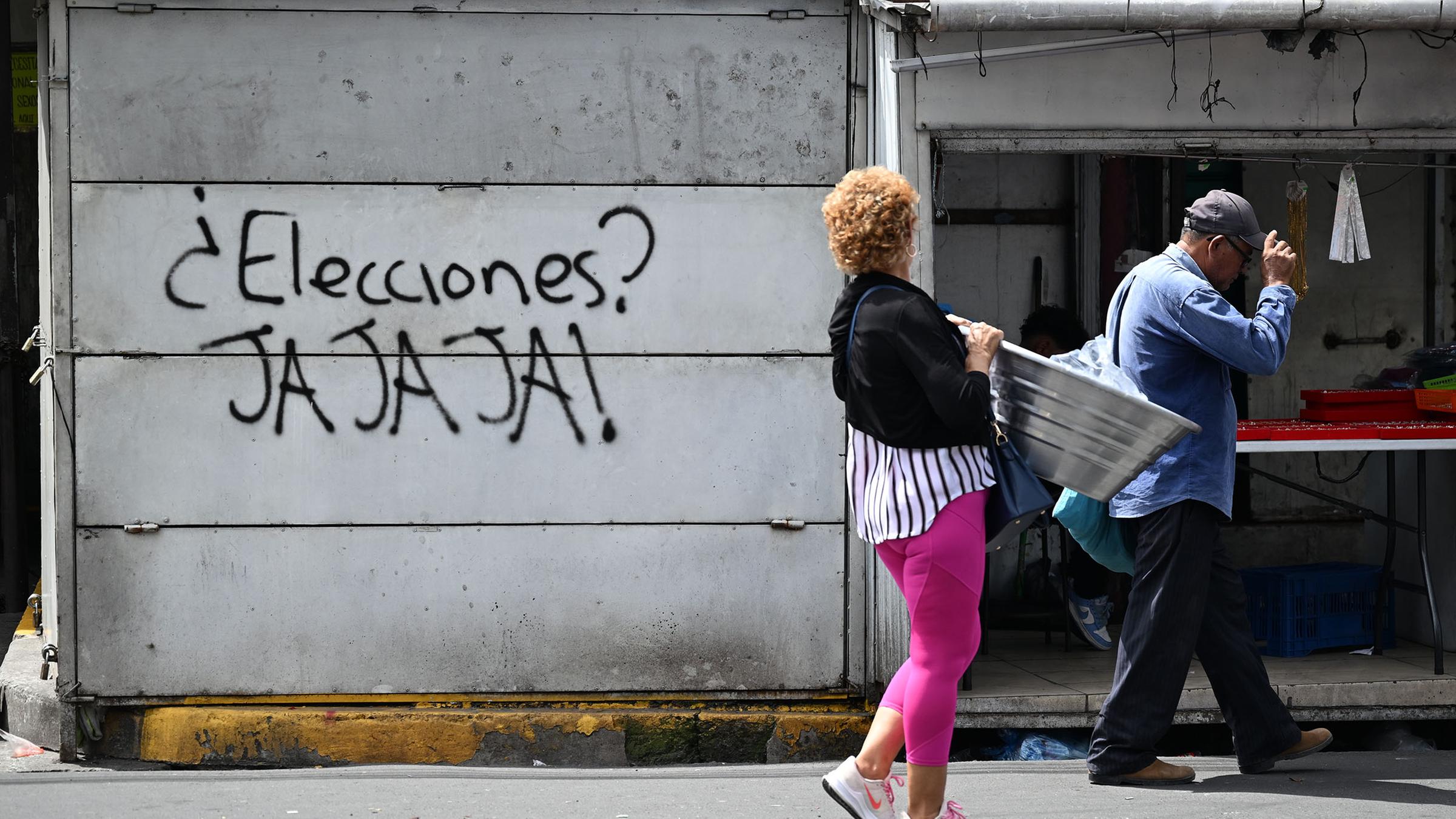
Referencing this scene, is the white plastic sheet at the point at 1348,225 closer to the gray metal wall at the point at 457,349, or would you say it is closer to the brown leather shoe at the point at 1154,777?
the gray metal wall at the point at 457,349

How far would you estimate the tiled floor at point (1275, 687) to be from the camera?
5.29m

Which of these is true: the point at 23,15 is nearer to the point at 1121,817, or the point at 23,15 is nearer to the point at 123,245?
the point at 123,245

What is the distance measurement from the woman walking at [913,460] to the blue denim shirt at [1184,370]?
886mm

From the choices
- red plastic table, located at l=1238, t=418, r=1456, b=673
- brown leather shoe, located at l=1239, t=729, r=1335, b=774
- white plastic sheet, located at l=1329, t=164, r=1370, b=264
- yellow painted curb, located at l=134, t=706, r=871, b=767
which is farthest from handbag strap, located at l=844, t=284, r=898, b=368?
white plastic sheet, located at l=1329, t=164, r=1370, b=264

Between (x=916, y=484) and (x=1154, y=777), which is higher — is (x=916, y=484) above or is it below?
above

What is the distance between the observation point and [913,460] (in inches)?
145

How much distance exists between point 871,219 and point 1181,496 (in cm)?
144

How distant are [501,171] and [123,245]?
4.51ft

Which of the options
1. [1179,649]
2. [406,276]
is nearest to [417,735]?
[406,276]

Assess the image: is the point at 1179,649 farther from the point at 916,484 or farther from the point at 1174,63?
the point at 1174,63

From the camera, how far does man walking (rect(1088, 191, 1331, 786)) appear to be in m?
4.38

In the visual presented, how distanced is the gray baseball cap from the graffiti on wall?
1941 millimetres

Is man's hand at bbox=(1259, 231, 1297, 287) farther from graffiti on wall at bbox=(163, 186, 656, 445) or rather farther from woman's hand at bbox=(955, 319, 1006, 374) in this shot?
graffiti on wall at bbox=(163, 186, 656, 445)

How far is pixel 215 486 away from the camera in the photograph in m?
5.20
